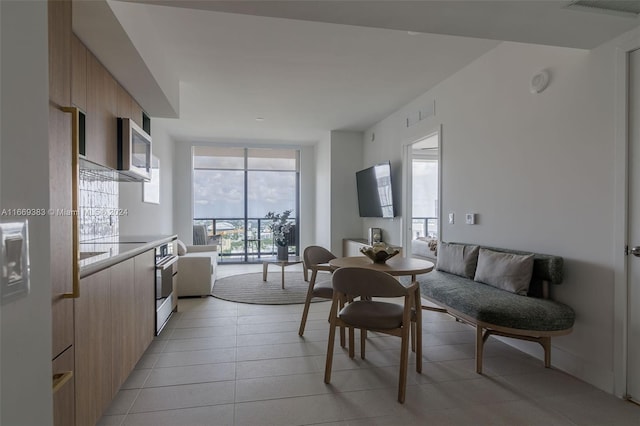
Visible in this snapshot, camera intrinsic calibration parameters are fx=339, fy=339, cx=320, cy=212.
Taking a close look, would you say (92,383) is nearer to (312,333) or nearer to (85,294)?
(85,294)

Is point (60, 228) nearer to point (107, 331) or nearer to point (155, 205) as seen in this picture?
point (107, 331)

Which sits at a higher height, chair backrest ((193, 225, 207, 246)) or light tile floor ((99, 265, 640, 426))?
chair backrest ((193, 225, 207, 246))

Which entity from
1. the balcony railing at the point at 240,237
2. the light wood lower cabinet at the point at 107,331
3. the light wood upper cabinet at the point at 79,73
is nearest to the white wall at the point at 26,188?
the light wood lower cabinet at the point at 107,331

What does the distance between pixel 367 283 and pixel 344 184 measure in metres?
4.57

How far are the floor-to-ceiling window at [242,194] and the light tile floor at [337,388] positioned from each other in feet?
15.5

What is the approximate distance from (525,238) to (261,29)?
2.90 metres

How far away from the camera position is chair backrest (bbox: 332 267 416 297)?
2186 millimetres

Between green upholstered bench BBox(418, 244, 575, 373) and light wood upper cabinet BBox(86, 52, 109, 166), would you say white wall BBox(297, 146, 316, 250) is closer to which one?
green upholstered bench BBox(418, 244, 575, 373)

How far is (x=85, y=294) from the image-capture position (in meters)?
1.56

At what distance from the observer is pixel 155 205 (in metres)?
5.53

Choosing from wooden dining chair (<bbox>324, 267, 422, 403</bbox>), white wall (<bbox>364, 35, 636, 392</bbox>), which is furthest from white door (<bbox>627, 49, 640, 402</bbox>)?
wooden dining chair (<bbox>324, 267, 422, 403</bbox>)

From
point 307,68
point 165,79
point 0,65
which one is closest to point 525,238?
point 307,68

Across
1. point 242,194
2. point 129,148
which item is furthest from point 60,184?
point 242,194

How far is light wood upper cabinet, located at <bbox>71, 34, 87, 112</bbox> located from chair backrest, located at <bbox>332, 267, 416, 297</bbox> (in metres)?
2.04
